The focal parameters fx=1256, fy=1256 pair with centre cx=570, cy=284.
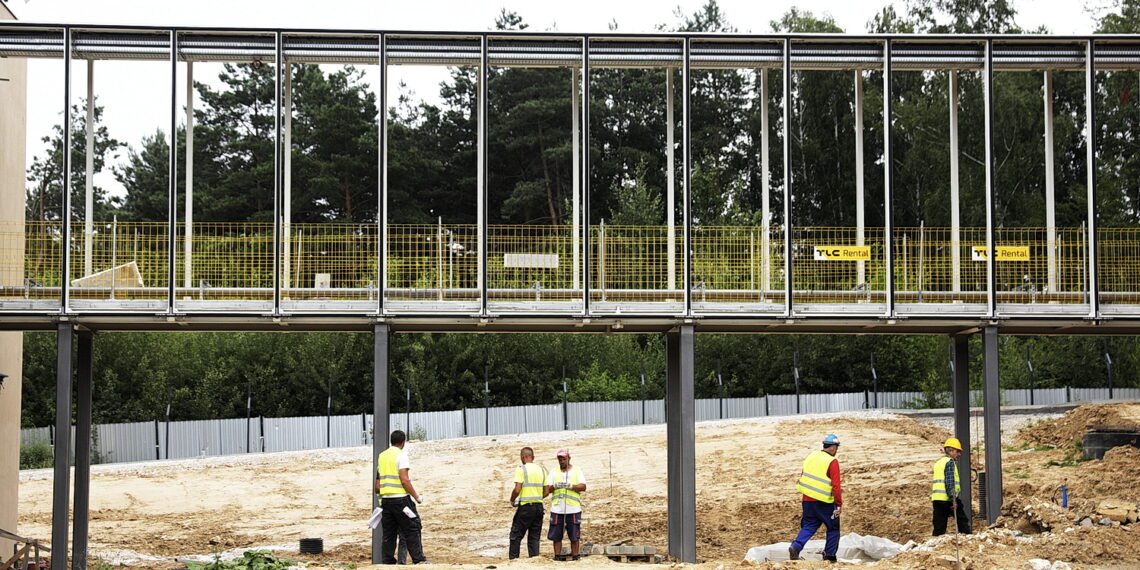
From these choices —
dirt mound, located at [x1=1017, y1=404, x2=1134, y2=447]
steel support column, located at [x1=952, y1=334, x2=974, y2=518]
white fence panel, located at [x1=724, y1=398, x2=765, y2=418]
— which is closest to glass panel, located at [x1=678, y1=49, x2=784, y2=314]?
white fence panel, located at [x1=724, y1=398, x2=765, y2=418]

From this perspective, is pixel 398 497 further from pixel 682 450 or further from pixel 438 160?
pixel 438 160

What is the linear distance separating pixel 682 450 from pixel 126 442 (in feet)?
110

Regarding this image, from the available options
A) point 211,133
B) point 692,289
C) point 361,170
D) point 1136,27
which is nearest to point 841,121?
point 1136,27

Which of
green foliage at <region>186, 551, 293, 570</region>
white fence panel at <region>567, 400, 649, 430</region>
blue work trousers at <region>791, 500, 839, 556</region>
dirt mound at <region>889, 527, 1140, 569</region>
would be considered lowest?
white fence panel at <region>567, 400, 649, 430</region>

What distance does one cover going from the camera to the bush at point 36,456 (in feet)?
152

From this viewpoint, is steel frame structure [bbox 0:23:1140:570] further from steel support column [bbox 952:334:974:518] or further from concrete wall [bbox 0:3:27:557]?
concrete wall [bbox 0:3:27:557]

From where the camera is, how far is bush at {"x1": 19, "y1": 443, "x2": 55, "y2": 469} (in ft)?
152

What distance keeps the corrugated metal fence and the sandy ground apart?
218 centimetres

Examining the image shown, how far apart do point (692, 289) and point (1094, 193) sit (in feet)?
22.4

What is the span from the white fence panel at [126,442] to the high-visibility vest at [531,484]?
107 feet

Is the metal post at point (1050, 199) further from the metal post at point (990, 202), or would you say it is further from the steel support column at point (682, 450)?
the steel support column at point (682, 450)

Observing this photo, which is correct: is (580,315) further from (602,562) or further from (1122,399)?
(1122,399)

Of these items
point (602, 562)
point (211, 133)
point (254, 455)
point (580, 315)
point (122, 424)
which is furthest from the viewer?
point (211, 133)

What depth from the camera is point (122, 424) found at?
157ft
